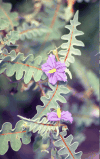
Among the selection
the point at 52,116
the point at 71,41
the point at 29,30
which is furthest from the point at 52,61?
the point at 29,30

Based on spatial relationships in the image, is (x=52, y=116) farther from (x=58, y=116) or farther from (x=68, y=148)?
(x=68, y=148)

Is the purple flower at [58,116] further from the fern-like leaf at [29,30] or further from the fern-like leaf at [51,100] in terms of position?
the fern-like leaf at [29,30]

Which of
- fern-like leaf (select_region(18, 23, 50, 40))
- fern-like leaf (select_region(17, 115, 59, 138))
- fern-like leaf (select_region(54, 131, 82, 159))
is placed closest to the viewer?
fern-like leaf (select_region(17, 115, 59, 138))

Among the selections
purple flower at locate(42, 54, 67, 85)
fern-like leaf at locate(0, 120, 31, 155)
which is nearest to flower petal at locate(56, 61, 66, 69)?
purple flower at locate(42, 54, 67, 85)

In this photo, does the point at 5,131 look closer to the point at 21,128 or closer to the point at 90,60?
the point at 21,128

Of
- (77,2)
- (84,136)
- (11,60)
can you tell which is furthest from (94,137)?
(77,2)

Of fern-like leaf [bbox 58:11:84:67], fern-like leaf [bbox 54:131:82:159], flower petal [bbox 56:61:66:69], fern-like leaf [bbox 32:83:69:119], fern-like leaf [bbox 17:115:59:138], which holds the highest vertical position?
fern-like leaf [bbox 58:11:84:67]

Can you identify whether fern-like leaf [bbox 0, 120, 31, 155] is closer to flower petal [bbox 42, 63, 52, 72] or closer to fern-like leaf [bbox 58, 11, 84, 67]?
flower petal [bbox 42, 63, 52, 72]
